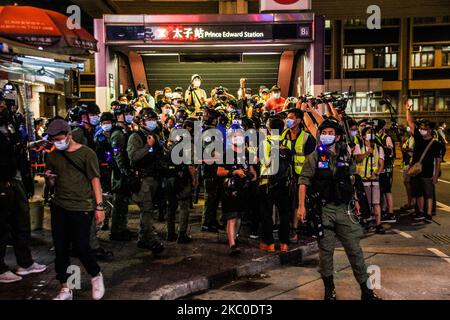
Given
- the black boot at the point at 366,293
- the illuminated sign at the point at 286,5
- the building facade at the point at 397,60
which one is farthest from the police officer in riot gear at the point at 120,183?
the building facade at the point at 397,60

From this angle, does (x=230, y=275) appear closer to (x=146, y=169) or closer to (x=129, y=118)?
(x=146, y=169)

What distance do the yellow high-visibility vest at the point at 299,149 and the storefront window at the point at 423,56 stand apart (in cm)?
4218

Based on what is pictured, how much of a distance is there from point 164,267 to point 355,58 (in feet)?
146

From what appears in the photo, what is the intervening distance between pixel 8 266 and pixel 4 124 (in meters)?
1.92

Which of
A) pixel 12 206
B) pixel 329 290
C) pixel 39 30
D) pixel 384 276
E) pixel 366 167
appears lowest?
pixel 384 276

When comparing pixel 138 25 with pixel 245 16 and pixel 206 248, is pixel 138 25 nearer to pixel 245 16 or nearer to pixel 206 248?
pixel 245 16

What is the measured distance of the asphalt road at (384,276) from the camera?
6141mm

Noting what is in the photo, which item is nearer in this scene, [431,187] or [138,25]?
[431,187]

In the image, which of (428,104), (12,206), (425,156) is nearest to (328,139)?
(12,206)

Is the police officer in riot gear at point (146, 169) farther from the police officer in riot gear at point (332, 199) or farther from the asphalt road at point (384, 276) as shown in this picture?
the police officer in riot gear at point (332, 199)

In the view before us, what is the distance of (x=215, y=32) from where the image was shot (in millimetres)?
13234

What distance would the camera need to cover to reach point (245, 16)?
13188mm

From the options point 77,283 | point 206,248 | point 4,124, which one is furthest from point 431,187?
point 4,124

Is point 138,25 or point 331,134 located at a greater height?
point 138,25
